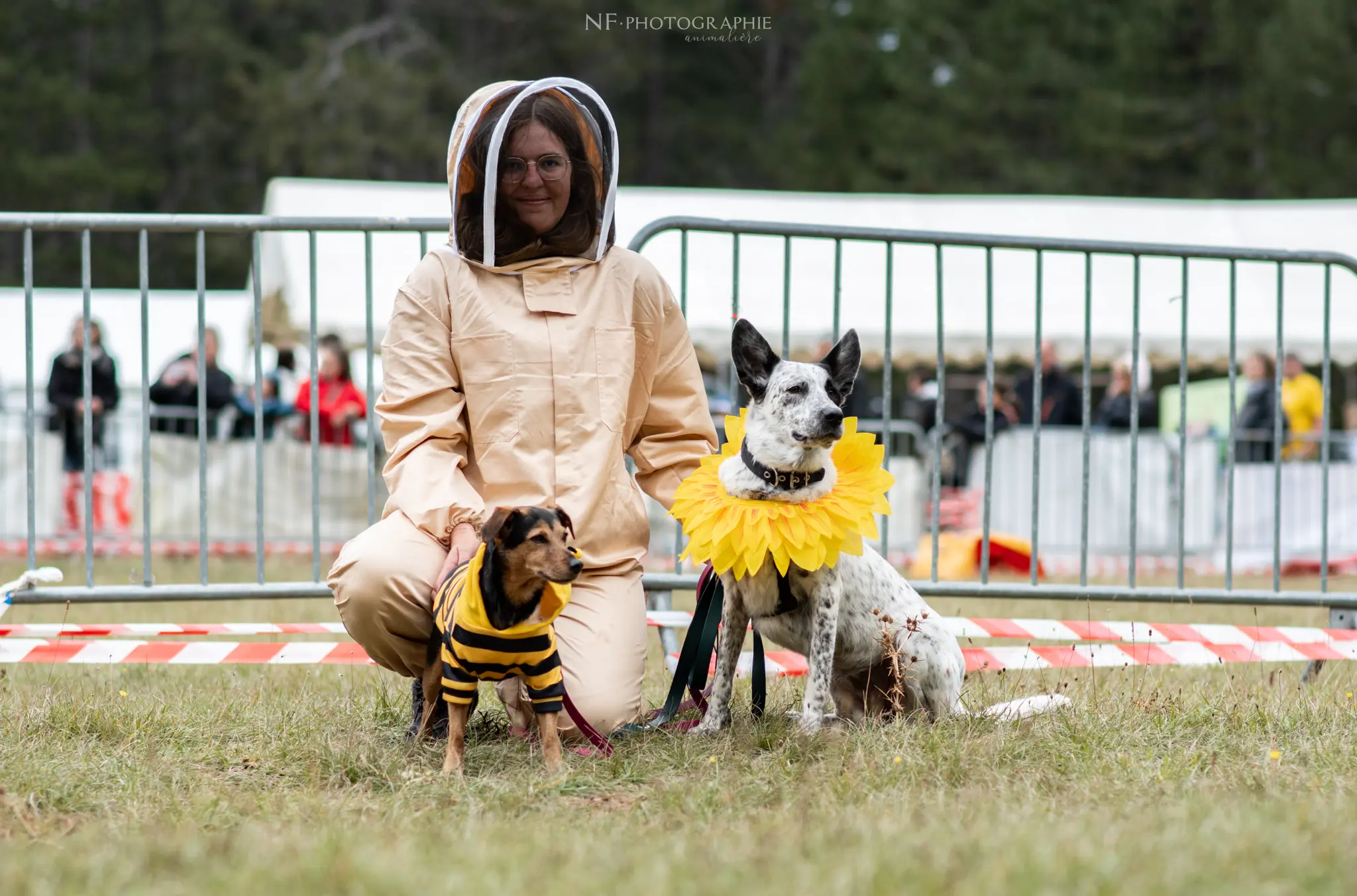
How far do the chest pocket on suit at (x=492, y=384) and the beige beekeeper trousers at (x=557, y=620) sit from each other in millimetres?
360

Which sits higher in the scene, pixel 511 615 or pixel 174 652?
pixel 511 615

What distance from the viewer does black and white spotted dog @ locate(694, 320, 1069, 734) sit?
12.0 ft

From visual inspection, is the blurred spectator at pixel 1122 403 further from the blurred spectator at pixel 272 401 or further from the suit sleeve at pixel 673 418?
the suit sleeve at pixel 673 418

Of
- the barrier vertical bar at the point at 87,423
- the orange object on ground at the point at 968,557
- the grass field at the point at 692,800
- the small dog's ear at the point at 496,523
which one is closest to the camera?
the grass field at the point at 692,800

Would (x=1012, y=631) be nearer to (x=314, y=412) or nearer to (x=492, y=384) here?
→ (x=492, y=384)

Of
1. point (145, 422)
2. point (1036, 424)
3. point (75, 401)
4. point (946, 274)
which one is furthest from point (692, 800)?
point (946, 274)

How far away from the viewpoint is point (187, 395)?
11.8 meters

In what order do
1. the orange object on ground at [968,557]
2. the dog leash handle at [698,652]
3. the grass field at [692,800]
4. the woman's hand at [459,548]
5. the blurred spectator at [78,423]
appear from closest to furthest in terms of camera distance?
the grass field at [692,800], the woman's hand at [459,548], the dog leash handle at [698,652], the orange object on ground at [968,557], the blurred spectator at [78,423]

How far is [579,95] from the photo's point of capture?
13.2 feet

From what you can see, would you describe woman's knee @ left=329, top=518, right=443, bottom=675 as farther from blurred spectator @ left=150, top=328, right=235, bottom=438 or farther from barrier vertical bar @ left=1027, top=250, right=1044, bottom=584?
blurred spectator @ left=150, top=328, right=235, bottom=438

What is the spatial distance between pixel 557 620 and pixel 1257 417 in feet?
33.5

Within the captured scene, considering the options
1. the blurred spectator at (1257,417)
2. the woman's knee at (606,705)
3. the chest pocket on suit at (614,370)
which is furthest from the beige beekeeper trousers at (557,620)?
the blurred spectator at (1257,417)

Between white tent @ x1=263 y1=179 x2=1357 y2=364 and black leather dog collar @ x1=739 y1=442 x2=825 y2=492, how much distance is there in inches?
365

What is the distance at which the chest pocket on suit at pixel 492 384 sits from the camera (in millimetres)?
3914
